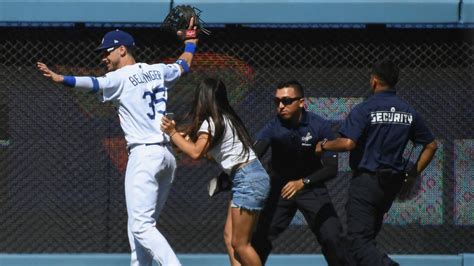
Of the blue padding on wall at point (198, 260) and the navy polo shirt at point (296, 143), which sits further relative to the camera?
the blue padding on wall at point (198, 260)

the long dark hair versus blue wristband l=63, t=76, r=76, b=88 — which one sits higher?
blue wristband l=63, t=76, r=76, b=88

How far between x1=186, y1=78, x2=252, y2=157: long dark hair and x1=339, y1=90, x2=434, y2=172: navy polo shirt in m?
0.85

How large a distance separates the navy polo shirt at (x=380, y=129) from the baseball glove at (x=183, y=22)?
1.45 metres

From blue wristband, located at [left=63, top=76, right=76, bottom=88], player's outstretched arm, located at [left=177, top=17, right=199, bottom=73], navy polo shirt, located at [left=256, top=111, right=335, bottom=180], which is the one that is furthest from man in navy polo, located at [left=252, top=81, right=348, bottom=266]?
blue wristband, located at [left=63, top=76, right=76, bottom=88]

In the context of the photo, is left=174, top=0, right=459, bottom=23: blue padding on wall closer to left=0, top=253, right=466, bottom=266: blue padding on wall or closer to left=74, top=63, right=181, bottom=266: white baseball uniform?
left=74, top=63, right=181, bottom=266: white baseball uniform

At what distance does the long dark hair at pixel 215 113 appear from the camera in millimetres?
7898

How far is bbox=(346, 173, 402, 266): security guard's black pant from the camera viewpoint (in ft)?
27.3

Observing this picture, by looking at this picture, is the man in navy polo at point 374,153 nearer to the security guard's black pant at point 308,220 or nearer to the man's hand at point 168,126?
the security guard's black pant at point 308,220

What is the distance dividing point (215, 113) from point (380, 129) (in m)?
1.33

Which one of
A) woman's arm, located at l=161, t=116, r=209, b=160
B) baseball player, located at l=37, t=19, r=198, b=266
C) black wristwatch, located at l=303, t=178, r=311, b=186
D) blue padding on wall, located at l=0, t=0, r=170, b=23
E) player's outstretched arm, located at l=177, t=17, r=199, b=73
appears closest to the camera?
woman's arm, located at l=161, t=116, r=209, b=160

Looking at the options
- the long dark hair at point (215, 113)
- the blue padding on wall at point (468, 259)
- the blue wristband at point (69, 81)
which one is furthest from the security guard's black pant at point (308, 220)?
the blue wristband at point (69, 81)

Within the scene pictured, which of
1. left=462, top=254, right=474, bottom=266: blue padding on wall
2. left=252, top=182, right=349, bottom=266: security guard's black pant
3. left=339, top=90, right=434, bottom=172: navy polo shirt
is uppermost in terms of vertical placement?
left=339, top=90, right=434, bottom=172: navy polo shirt

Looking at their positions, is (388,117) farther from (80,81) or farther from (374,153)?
(80,81)

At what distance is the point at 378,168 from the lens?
27.5 ft
